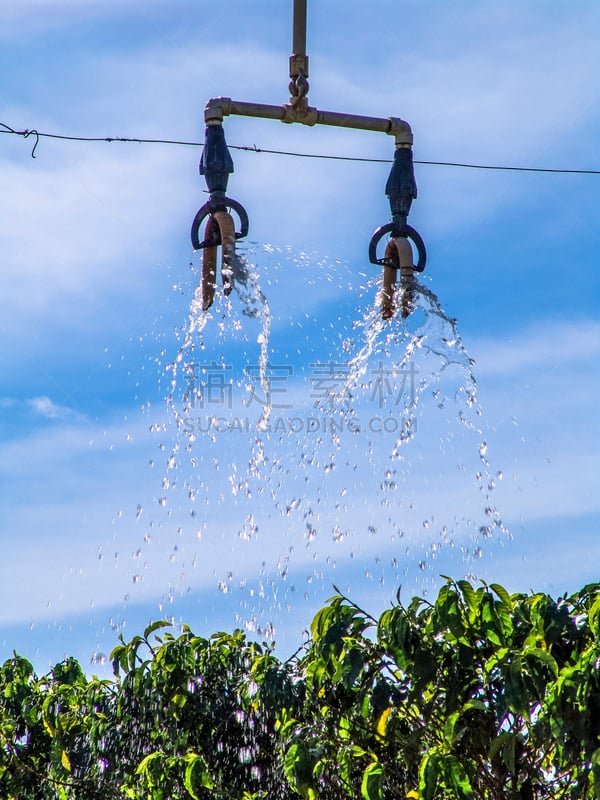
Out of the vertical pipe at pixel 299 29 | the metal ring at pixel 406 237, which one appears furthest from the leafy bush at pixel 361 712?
the vertical pipe at pixel 299 29

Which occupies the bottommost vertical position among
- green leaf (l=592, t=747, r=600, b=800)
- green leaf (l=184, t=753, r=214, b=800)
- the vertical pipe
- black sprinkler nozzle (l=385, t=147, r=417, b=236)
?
green leaf (l=592, t=747, r=600, b=800)

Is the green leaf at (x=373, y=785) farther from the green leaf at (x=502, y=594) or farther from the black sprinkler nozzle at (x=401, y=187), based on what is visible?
the black sprinkler nozzle at (x=401, y=187)

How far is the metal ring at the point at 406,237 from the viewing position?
17.6ft

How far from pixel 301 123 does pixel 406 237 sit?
768 millimetres

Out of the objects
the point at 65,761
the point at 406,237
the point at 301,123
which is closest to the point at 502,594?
the point at 406,237

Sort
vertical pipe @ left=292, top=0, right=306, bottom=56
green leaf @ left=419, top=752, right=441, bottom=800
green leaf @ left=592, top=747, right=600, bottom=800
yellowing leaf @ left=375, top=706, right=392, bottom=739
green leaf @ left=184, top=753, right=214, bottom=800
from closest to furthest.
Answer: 1. green leaf @ left=592, top=747, right=600, bottom=800
2. green leaf @ left=419, top=752, right=441, bottom=800
3. vertical pipe @ left=292, top=0, right=306, bottom=56
4. yellowing leaf @ left=375, top=706, right=392, bottom=739
5. green leaf @ left=184, top=753, right=214, bottom=800

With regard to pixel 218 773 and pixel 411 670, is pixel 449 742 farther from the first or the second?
pixel 218 773

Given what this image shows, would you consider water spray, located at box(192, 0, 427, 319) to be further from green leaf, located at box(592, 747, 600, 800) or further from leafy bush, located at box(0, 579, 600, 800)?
green leaf, located at box(592, 747, 600, 800)

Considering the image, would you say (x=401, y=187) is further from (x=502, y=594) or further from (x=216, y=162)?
(x=502, y=594)

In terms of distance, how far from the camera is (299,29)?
16.8 feet

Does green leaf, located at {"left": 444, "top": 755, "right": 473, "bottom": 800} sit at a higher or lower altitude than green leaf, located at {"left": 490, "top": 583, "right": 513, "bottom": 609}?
lower

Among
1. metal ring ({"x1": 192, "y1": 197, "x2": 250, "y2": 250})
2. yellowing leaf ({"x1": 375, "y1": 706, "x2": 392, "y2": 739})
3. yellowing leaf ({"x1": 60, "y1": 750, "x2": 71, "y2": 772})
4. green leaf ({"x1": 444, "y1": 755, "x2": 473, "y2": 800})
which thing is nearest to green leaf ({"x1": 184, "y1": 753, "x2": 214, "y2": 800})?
yellowing leaf ({"x1": 375, "y1": 706, "x2": 392, "y2": 739})

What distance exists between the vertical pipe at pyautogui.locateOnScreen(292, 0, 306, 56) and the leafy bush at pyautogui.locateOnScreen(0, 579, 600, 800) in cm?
272

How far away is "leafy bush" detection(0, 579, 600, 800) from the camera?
4.94 metres
